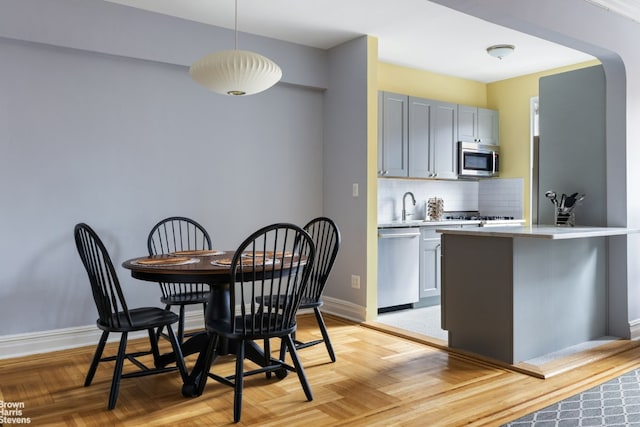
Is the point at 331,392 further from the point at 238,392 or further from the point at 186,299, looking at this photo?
the point at 186,299

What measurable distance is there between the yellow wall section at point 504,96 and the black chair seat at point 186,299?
10.4 feet

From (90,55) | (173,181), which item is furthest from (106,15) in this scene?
(173,181)

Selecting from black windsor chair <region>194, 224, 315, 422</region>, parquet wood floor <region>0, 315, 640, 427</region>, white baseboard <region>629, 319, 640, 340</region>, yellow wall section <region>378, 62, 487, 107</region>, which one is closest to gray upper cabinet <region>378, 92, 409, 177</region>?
yellow wall section <region>378, 62, 487, 107</region>

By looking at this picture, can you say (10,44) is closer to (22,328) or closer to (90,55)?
(90,55)

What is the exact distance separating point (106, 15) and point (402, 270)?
3.21 m

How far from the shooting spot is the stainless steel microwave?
583 centimetres

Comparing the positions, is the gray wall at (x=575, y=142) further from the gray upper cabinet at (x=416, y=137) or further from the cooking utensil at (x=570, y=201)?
the gray upper cabinet at (x=416, y=137)

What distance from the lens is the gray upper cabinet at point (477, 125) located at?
19.2ft

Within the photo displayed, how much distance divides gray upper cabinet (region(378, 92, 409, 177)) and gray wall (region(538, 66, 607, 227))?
4.33ft

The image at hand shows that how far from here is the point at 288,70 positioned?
4.62 meters

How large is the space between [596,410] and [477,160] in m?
3.77

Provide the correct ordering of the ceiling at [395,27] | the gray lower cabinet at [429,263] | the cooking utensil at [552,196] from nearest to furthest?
the ceiling at [395,27], the cooking utensil at [552,196], the gray lower cabinet at [429,263]

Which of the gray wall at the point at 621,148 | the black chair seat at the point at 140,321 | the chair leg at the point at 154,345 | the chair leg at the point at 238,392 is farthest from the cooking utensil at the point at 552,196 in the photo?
the chair leg at the point at 154,345

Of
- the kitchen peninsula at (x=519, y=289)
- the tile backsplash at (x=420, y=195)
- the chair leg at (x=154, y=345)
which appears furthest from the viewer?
the tile backsplash at (x=420, y=195)
